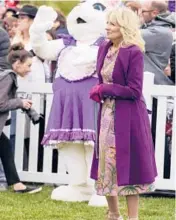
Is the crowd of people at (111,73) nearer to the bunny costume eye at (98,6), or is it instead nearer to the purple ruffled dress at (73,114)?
the purple ruffled dress at (73,114)

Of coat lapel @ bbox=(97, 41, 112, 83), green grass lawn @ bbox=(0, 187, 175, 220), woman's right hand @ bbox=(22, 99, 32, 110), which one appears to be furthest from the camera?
woman's right hand @ bbox=(22, 99, 32, 110)

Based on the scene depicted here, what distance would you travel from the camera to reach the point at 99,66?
7090 millimetres

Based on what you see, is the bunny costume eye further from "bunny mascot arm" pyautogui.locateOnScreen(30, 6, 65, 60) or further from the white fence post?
the white fence post

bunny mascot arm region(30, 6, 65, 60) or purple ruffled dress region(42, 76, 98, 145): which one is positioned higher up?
bunny mascot arm region(30, 6, 65, 60)

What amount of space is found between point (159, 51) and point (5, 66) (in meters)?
1.78

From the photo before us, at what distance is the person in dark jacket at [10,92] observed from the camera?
8445mm

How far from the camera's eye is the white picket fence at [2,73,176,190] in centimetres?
880

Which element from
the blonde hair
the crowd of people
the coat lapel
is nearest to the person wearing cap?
the crowd of people

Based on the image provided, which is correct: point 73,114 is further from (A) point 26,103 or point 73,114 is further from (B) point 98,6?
(B) point 98,6

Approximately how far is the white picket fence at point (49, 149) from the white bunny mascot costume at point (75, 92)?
0.72 meters

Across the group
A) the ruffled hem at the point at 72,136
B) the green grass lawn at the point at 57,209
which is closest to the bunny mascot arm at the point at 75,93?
the ruffled hem at the point at 72,136

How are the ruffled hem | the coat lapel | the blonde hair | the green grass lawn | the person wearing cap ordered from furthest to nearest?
the person wearing cap
the ruffled hem
the green grass lawn
the coat lapel
the blonde hair

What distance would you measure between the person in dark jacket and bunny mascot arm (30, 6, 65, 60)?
0.38 metres

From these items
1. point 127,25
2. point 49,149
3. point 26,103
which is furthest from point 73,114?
point 127,25
